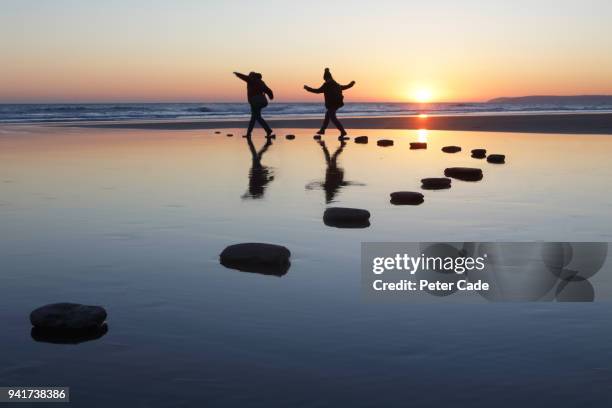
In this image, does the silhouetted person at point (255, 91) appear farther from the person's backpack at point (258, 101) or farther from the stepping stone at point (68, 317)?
the stepping stone at point (68, 317)

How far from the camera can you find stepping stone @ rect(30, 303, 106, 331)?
15.8ft

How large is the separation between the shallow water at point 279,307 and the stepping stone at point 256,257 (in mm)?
167

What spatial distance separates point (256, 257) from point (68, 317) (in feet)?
7.04

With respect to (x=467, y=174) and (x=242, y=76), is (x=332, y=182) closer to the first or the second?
(x=467, y=174)

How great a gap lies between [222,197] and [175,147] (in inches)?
458

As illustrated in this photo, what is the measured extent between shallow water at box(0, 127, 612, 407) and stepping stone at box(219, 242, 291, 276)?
17cm

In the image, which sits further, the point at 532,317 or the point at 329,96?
the point at 329,96

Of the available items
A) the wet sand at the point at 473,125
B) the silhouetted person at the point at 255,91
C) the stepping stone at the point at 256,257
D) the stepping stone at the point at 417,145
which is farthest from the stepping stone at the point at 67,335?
the wet sand at the point at 473,125

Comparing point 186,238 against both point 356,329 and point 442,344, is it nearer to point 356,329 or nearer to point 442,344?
point 356,329

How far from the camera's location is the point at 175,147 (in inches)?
880

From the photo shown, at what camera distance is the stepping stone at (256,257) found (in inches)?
261

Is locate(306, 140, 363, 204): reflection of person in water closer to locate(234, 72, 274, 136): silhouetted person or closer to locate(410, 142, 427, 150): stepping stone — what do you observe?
locate(410, 142, 427, 150): stepping stone

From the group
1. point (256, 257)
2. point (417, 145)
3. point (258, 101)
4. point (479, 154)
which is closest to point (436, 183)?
point (256, 257)

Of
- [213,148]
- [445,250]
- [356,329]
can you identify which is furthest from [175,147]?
[356,329]
